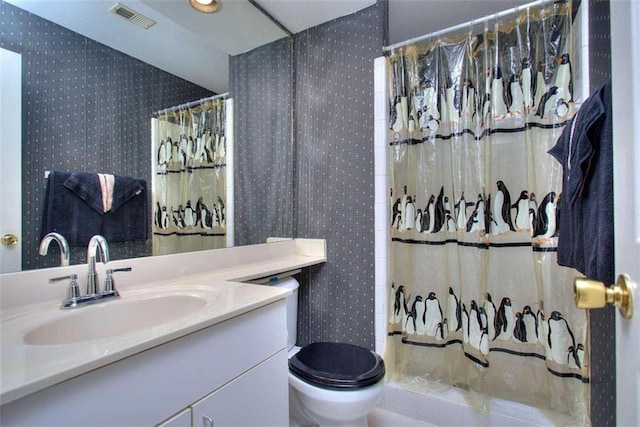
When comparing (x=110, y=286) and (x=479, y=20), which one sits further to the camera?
(x=479, y=20)

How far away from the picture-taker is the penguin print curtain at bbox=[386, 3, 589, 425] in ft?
4.39

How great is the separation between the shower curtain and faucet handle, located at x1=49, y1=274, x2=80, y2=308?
312 millimetres

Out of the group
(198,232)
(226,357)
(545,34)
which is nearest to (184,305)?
(226,357)

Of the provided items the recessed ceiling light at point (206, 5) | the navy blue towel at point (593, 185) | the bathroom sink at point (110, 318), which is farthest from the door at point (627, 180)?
the recessed ceiling light at point (206, 5)

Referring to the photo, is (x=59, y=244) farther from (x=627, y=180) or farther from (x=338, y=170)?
(x=627, y=180)

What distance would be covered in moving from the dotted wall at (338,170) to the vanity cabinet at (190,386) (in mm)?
757

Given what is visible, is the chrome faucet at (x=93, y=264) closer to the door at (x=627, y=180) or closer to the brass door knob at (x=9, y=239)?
the brass door knob at (x=9, y=239)

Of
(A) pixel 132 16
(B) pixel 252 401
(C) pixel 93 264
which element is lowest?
(B) pixel 252 401

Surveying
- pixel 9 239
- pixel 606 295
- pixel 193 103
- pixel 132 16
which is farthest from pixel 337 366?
pixel 132 16

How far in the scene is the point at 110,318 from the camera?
0.88 metres

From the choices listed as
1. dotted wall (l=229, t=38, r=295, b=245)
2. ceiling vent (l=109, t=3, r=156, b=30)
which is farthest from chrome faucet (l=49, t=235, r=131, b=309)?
ceiling vent (l=109, t=3, r=156, b=30)

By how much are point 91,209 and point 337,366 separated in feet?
4.10

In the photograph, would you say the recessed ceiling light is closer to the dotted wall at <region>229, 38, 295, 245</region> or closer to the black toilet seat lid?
the dotted wall at <region>229, 38, 295, 245</region>

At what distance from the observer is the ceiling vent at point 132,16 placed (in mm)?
1125
